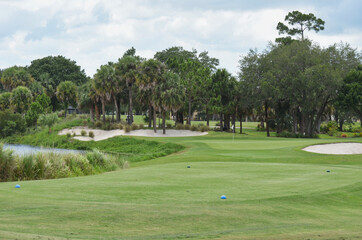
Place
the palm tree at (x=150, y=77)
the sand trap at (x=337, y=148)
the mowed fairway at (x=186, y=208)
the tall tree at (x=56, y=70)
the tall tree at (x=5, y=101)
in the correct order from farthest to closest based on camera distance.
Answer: the tall tree at (x=56, y=70), the tall tree at (x=5, y=101), the palm tree at (x=150, y=77), the sand trap at (x=337, y=148), the mowed fairway at (x=186, y=208)

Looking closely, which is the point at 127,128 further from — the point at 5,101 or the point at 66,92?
the point at 66,92

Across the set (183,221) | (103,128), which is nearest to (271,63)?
(103,128)

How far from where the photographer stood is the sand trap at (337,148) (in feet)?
109

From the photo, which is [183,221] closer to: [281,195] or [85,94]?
[281,195]

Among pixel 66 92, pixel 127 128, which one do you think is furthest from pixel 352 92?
pixel 66 92

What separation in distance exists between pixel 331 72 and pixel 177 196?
161 feet

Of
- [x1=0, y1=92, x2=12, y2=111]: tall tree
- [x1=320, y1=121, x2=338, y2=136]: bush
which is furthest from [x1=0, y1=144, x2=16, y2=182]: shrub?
[x1=0, y1=92, x2=12, y2=111]: tall tree

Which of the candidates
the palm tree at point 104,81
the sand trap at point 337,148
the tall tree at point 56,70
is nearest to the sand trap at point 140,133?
the palm tree at point 104,81

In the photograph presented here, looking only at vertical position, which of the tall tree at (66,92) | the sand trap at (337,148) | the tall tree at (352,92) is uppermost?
the tall tree at (66,92)

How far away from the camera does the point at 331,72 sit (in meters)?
55.5

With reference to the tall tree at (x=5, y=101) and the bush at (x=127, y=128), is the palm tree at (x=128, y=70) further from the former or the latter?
the tall tree at (x=5, y=101)

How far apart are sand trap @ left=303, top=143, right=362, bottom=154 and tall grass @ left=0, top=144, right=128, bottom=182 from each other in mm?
18896

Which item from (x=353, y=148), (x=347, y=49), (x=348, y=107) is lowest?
(x=353, y=148)

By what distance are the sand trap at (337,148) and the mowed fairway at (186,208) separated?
1848cm
